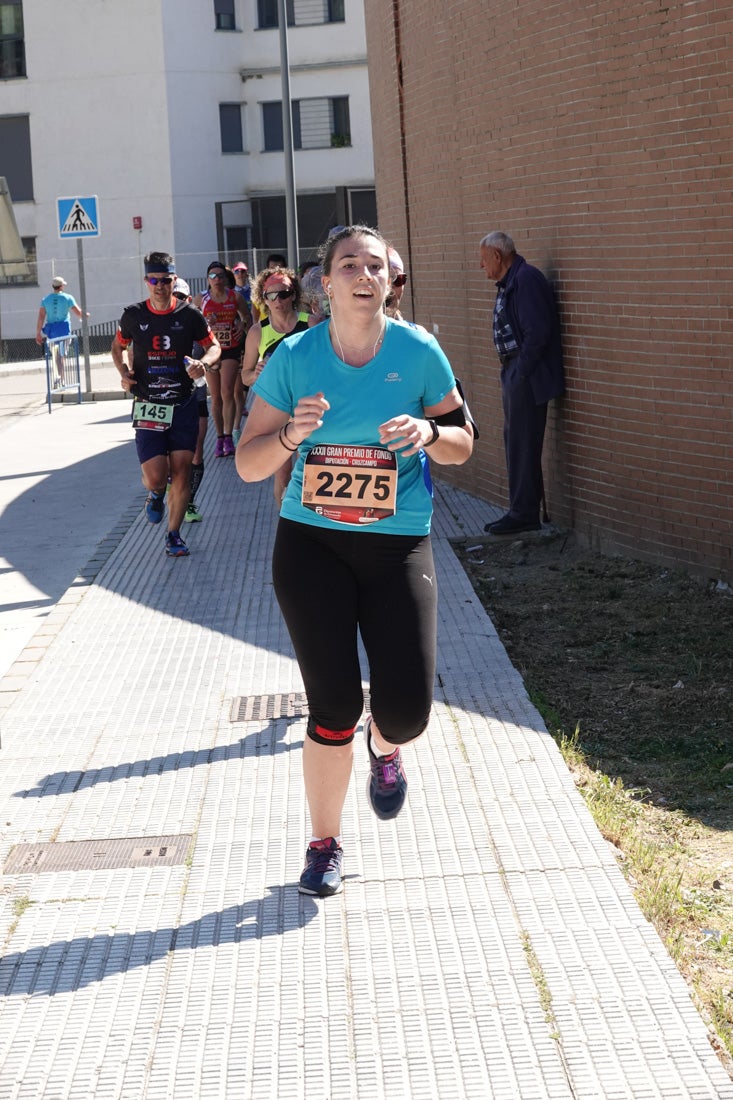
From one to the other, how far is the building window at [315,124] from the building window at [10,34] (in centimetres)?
730

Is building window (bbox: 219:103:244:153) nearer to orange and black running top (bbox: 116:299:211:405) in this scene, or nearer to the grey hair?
orange and black running top (bbox: 116:299:211:405)

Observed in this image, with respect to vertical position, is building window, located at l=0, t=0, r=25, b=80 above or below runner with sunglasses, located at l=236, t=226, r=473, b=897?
above

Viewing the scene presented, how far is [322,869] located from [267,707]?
2.06 m

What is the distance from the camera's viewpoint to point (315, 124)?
45.0 meters

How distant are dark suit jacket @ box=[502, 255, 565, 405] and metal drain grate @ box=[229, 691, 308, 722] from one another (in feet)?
13.2

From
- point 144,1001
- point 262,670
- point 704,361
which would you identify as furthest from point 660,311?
point 144,1001

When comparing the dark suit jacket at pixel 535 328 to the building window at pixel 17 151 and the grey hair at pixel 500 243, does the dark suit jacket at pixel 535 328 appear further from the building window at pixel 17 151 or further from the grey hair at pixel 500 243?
the building window at pixel 17 151

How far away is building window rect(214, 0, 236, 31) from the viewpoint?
43469mm

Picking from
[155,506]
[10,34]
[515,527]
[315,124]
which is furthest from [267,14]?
[515,527]

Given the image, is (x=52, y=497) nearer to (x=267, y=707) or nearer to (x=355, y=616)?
(x=267, y=707)

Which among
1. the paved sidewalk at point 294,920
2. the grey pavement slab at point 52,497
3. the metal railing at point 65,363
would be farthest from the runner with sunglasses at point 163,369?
the metal railing at point 65,363

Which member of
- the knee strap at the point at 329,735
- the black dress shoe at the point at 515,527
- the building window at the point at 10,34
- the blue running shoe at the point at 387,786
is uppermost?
the building window at the point at 10,34

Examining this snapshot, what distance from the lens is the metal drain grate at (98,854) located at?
4.91 meters

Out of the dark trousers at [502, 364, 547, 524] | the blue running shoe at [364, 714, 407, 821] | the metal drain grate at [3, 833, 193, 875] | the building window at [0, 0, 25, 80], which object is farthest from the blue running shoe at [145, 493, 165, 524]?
the building window at [0, 0, 25, 80]
